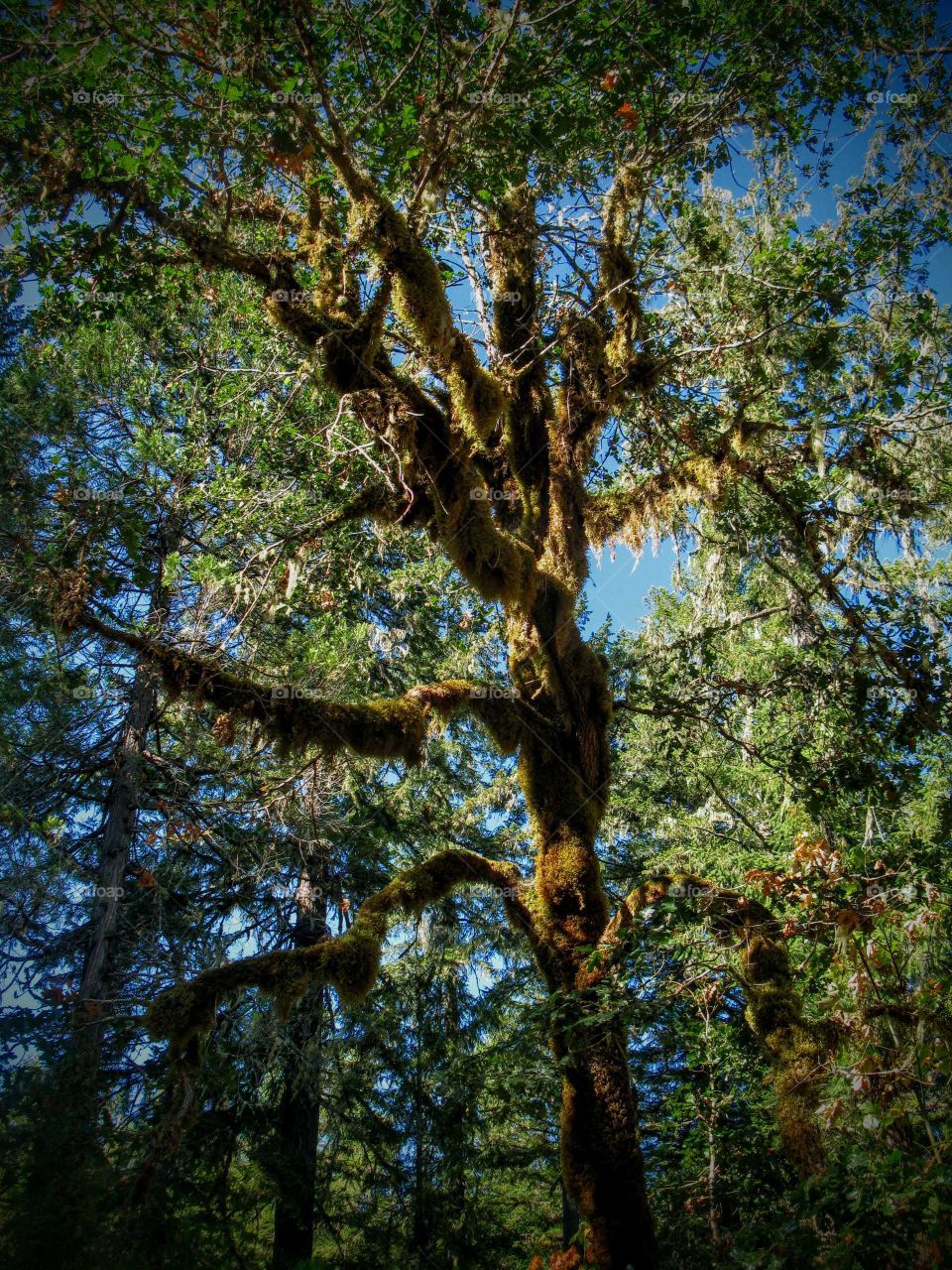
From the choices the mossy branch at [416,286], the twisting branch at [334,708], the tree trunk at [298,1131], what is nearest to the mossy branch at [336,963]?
the twisting branch at [334,708]

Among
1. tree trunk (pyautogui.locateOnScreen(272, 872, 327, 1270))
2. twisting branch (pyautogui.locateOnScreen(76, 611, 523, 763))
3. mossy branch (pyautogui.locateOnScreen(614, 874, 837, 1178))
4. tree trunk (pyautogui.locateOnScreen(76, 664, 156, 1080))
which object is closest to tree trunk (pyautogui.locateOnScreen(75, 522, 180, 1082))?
tree trunk (pyautogui.locateOnScreen(76, 664, 156, 1080))

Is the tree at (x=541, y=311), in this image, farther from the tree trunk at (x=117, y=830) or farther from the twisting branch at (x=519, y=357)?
the tree trunk at (x=117, y=830)

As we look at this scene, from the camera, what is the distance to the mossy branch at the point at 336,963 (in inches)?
157

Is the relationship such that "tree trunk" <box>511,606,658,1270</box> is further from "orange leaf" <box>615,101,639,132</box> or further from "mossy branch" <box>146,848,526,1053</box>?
"orange leaf" <box>615,101,639,132</box>

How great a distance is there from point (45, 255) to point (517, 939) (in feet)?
29.9

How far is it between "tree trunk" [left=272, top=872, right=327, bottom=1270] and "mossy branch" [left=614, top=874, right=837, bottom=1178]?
3.79 meters

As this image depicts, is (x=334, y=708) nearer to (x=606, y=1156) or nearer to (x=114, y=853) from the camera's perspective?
(x=606, y=1156)

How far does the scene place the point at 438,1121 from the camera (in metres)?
8.43

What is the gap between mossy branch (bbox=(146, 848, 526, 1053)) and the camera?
3.99 m

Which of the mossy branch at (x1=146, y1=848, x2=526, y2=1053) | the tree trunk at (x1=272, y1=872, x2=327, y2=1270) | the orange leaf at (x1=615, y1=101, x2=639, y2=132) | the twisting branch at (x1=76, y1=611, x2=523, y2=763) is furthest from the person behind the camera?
the tree trunk at (x1=272, y1=872, x2=327, y2=1270)

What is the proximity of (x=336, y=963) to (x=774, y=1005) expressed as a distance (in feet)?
9.17

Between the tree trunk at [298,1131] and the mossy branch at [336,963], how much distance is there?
2.53 m

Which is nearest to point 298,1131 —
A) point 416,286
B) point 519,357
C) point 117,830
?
point 117,830

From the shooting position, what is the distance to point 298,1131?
8383 millimetres
